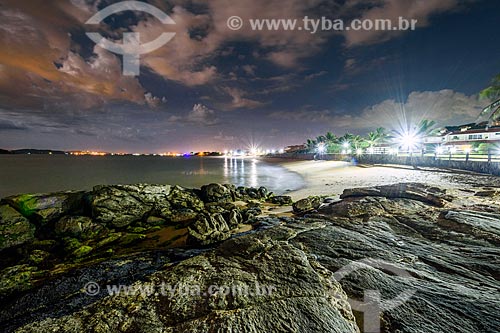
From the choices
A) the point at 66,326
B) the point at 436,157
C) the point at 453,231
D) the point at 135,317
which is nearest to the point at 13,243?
the point at 66,326

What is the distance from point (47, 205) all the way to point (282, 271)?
14683 millimetres

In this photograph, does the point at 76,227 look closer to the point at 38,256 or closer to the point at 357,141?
the point at 38,256

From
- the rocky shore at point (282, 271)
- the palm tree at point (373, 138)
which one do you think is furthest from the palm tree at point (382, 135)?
the rocky shore at point (282, 271)

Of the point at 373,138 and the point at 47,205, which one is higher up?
the point at 373,138

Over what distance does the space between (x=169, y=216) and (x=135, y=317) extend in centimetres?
931

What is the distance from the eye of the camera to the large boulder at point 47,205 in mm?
10727

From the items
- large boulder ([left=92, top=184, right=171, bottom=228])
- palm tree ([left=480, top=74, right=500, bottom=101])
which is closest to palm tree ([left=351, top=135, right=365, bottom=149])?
palm tree ([left=480, top=74, right=500, bottom=101])

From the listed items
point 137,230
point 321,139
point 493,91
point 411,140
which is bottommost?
point 137,230

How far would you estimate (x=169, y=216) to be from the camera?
11.6 m

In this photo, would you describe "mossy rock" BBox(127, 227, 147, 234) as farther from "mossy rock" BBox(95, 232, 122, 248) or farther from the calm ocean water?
the calm ocean water

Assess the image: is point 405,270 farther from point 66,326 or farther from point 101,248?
point 101,248

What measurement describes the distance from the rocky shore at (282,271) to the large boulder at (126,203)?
0.91 meters

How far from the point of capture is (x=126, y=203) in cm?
1198

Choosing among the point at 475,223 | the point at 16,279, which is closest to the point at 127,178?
the point at 16,279
